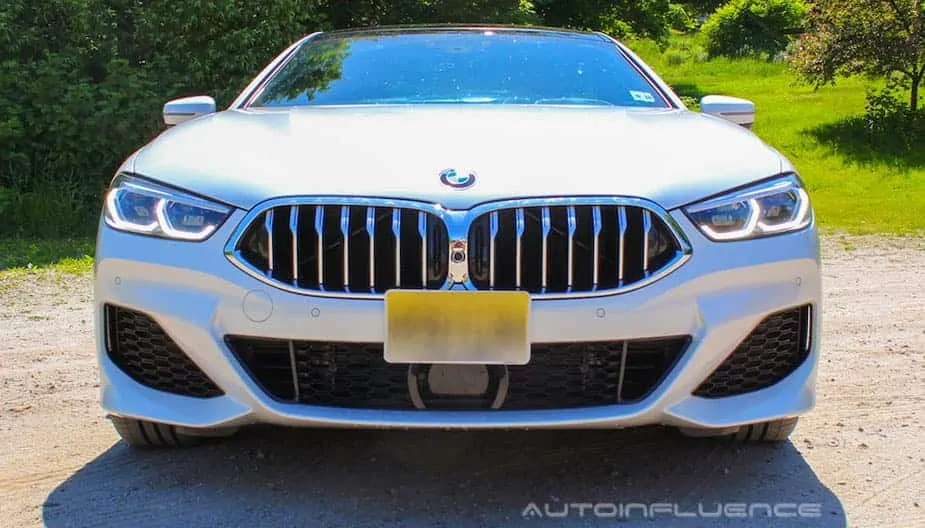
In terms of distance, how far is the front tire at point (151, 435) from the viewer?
123 inches

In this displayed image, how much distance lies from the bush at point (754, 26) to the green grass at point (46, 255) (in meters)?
27.1

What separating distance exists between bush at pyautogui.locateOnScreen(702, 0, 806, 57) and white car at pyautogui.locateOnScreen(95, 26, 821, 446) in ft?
99.5

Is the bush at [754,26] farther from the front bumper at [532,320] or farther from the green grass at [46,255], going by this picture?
the front bumper at [532,320]

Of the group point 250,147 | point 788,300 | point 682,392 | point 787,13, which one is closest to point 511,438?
point 682,392

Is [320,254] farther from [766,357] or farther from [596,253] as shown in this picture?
[766,357]

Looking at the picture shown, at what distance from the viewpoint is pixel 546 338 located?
259 centimetres

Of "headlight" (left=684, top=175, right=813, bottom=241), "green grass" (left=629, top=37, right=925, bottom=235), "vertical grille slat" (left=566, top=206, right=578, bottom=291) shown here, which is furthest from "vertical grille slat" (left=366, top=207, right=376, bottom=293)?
"green grass" (left=629, top=37, right=925, bottom=235)

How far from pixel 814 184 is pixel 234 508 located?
10385 mm

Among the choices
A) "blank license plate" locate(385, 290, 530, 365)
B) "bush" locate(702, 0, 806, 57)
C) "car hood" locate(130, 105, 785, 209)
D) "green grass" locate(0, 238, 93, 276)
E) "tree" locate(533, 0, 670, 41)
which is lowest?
"bush" locate(702, 0, 806, 57)

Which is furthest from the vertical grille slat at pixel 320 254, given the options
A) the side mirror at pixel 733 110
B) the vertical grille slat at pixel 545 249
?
the side mirror at pixel 733 110

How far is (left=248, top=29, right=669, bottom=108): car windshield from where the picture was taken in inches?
151

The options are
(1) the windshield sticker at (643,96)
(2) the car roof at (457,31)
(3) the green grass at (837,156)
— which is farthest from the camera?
(3) the green grass at (837,156)

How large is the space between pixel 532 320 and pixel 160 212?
41.6 inches

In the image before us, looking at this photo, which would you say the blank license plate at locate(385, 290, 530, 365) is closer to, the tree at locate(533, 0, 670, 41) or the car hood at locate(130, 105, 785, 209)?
the car hood at locate(130, 105, 785, 209)
